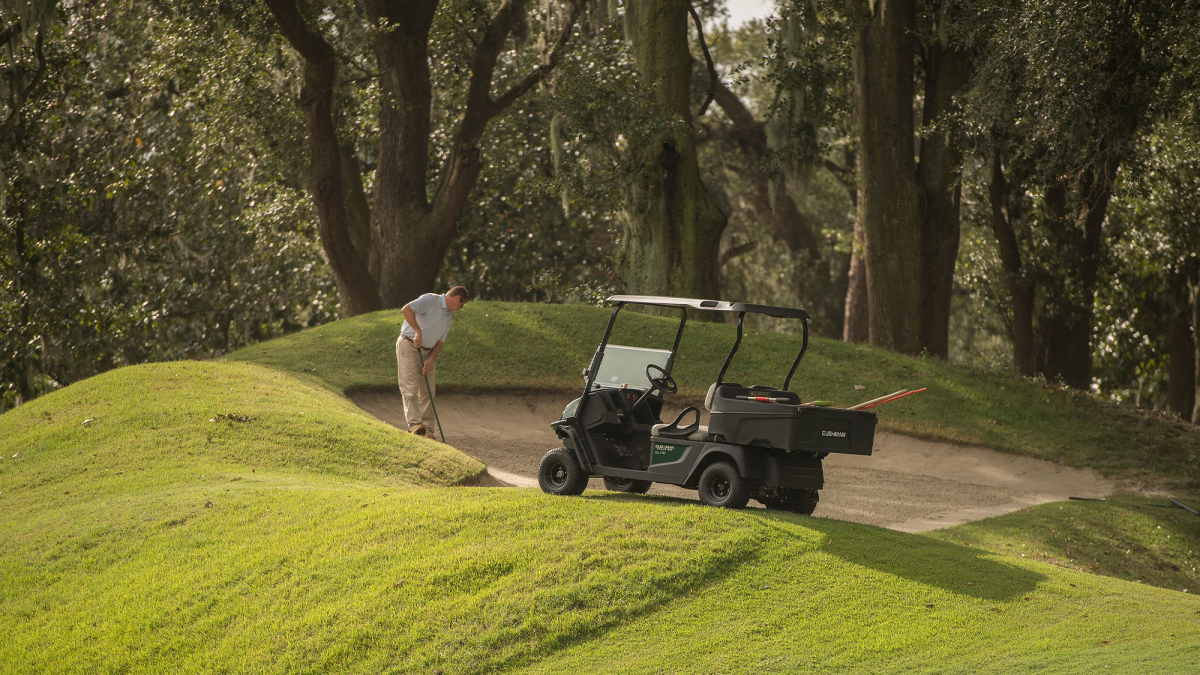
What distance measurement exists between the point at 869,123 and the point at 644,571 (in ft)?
44.9

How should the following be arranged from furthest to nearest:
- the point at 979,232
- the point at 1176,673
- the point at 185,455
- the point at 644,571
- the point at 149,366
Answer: the point at 979,232
the point at 149,366
the point at 185,455
the point at 644,571
the point at 1176,673

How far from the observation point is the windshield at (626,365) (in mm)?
9445

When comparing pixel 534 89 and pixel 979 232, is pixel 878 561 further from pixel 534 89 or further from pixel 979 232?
pixel 979 232

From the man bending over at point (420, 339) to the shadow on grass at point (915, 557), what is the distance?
4.37 metres

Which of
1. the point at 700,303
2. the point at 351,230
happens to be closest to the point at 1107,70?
the point at 700,303

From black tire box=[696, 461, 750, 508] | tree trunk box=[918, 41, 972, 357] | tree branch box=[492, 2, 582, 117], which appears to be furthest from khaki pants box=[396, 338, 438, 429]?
tree branch box=[492, 2, 582, 117]

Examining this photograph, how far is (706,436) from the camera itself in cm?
870

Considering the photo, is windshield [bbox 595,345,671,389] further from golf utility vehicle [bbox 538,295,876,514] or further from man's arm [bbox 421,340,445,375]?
man's arm [bbox 421,340,445,375]

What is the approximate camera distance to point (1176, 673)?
5816 mm

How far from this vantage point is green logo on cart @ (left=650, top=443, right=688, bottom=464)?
8852mm

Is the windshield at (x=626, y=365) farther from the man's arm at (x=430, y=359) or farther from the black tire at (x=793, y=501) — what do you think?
the man's arm at (x=430, y=359)

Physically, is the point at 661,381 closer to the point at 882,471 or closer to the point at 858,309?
the point at 882,471

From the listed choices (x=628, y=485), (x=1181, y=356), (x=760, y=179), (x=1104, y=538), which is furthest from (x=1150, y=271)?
(x=628, y=485)

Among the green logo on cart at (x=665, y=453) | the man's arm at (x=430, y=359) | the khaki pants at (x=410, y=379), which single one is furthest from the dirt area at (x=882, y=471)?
the green logo on cart at (x=665, y=453)
